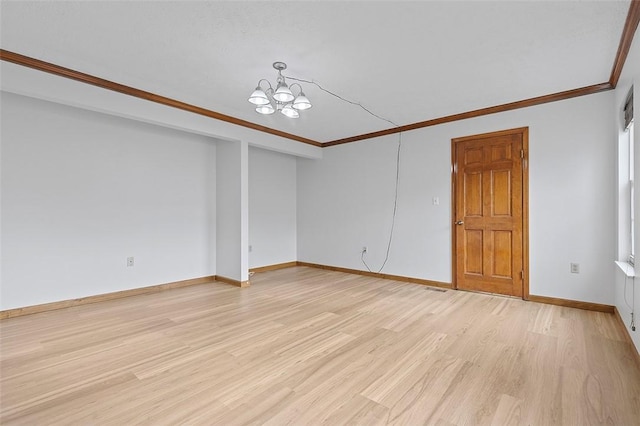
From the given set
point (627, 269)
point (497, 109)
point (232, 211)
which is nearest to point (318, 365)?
point (627, 269)

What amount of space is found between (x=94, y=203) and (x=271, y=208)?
2873mm

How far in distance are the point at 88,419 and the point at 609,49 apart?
4522mm

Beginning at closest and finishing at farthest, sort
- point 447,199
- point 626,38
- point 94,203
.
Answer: point 626,38 < point 94,203 < point 447,199

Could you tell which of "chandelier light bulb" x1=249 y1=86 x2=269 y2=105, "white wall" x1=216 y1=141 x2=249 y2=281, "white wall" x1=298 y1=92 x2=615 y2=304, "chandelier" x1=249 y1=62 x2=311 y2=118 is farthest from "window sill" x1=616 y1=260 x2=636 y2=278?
"white wall" x1=216 y1=141 x2=249 y2=281

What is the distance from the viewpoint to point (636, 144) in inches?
87.6

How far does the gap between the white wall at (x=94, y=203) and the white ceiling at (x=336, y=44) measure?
935mm

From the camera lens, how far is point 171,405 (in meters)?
1.71

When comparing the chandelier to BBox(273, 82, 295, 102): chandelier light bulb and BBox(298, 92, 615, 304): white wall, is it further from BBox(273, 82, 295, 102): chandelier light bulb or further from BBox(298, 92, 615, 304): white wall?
BBox(298, 92, 615, 304): white wall

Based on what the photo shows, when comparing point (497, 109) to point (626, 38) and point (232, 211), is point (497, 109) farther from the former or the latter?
point (232, 211)

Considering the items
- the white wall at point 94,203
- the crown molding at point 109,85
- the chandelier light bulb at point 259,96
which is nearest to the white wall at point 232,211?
the white wall at point 94,203

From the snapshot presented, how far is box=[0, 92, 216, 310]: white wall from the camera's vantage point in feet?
10.5

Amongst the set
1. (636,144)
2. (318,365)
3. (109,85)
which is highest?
(109,85)

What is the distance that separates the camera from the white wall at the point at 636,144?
2183 millimetres

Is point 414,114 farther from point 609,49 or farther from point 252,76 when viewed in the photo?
point 252,76
